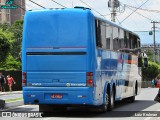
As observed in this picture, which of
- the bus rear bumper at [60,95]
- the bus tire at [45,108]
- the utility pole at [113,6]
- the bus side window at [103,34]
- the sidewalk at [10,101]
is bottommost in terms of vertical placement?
the sidewalk at [10,101]

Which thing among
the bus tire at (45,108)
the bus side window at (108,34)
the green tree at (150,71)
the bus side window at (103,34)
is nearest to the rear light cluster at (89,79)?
the bus side window at (103,34)

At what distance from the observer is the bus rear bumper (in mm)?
17953

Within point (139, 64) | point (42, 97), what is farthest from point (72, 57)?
point (139, 64)

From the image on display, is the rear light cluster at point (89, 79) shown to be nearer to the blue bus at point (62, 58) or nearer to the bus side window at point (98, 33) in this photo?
the blue bus at point (62, 58)

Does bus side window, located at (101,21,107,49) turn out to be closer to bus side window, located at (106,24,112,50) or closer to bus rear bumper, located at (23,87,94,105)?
bus side window, located at (106,24,112,50)

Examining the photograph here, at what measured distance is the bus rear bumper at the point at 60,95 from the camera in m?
18.0

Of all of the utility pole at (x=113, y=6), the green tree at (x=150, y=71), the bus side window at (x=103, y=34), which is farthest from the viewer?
the green tree at (x=150, y=71)

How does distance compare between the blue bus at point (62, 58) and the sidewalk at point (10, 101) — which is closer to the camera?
the blue bus at point (62, 58)

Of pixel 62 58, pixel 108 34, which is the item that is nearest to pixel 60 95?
pixel 62 58

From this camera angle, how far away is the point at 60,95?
18203 millimetres

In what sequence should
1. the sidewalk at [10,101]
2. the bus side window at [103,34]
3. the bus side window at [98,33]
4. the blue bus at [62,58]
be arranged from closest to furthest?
the blue bus at [62,58] < the bus side window at [98,33] < the bus side window at [103,34] < the sidewalk at [10,101]

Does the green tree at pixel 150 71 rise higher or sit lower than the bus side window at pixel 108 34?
lower

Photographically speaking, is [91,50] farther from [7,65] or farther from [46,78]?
[7,65]

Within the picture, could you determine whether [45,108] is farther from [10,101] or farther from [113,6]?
[113,6]
